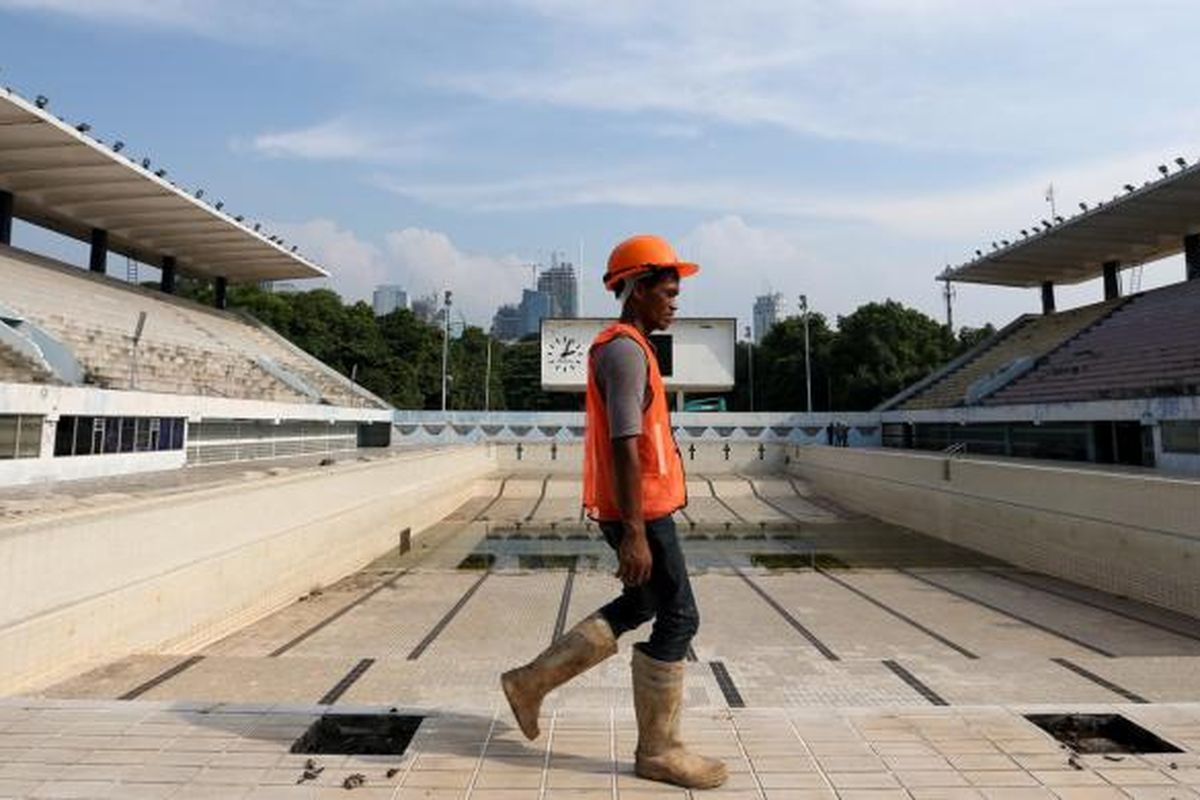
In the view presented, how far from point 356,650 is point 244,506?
7.35 ft

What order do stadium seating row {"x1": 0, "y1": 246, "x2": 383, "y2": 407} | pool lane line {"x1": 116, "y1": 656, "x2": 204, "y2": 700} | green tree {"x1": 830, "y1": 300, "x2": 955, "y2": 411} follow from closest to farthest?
1. pool lane line {"x1": 116, "y1": 656, "x2": 204, "y2": 700}
2. stadium seating row {"x1": 0, "y1": 246, "x2": 383, "y2": 407}
3. green tree {"x1": 830, "y1": 300, "x2": 955, "y2": 411}

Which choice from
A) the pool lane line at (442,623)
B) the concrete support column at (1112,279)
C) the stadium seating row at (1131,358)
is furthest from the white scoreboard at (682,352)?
the pool lane line at (442,623)

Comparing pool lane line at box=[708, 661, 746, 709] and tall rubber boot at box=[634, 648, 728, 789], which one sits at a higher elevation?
tall rubber boot at box=[634, 648, 728, 789]

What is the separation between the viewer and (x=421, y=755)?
9.32 feet

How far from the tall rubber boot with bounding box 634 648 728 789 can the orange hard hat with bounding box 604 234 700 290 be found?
144 cm

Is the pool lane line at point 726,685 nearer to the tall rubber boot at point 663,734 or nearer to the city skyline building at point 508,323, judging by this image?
the tall rubber boot at point 663,734

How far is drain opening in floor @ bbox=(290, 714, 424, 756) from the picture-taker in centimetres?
297

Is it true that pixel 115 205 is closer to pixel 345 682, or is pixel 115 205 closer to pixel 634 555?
pixel 345 682

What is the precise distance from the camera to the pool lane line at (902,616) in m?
6.57

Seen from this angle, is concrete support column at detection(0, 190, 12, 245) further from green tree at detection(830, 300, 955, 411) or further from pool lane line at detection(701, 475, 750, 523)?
green tree at detection(830, 300, 955, 411)

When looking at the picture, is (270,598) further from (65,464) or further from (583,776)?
(583,776)

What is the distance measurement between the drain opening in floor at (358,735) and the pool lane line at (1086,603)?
7.21 m

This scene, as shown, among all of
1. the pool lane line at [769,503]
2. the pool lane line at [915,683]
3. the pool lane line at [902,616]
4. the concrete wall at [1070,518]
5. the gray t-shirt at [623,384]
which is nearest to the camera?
the gray t-shirt at [623,384]

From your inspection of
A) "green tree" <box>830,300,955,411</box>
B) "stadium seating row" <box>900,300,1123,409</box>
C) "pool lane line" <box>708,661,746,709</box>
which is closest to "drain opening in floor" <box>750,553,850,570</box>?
"pool lane line" <box>708,661,746,709</box>
